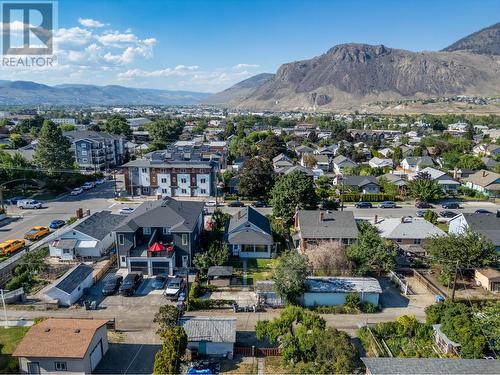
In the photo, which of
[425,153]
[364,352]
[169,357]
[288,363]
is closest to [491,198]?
[425,153]

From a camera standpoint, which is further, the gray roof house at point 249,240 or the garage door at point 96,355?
the gray roof house at point 249,240

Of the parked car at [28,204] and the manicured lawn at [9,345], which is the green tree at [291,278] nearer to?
the manicured lawn at [9,345]

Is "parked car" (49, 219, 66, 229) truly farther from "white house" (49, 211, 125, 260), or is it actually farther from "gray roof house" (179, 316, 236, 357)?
"gray roof house" (179, 316, 236, 357)

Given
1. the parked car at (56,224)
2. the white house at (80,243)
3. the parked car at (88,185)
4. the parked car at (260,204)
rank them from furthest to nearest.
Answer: the parked car at (88,185), the parked car at (260,204), the parked car at (56,224), the white house at (80,243)

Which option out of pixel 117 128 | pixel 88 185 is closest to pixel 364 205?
pixel 88 185

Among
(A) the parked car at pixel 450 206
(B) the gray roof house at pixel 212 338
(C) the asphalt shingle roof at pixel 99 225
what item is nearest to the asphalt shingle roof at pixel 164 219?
(C) the asphalt shingle roof at pixel 99 225

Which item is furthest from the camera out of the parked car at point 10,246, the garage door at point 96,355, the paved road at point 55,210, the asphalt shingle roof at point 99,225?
the paved road at point 55,210

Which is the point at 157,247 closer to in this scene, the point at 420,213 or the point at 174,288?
the point at 174,288

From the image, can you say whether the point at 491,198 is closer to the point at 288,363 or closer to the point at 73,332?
the point at 288,363
